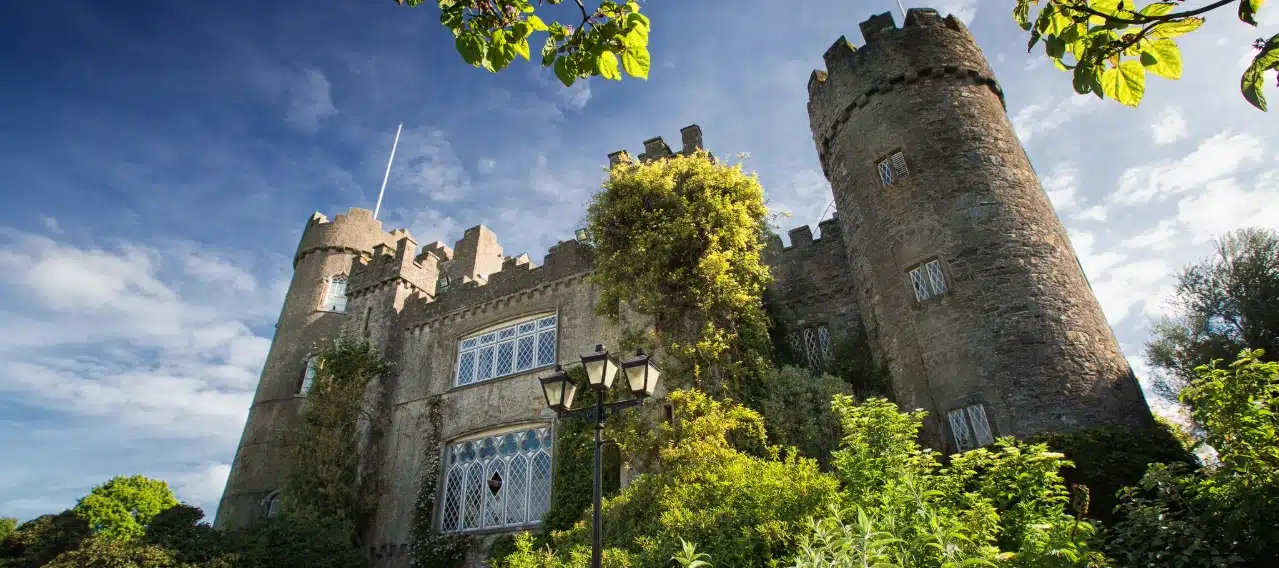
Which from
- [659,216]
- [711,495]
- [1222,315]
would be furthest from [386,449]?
[1222,315]

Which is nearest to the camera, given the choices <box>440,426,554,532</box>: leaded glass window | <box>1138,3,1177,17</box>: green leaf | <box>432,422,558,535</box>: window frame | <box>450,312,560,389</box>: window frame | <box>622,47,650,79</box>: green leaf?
<box>1138,3,1177,17</box>: green leaf

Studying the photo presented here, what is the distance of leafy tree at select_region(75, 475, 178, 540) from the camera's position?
786 inches

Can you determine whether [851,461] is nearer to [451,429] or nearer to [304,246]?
[451,429]

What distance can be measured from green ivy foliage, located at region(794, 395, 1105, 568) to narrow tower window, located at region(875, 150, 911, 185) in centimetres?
761

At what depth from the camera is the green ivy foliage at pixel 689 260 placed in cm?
1417

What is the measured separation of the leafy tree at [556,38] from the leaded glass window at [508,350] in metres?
13.5

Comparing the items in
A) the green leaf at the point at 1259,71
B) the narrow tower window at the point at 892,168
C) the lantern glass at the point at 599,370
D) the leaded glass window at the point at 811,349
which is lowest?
the green leaf at the point at 1259,71

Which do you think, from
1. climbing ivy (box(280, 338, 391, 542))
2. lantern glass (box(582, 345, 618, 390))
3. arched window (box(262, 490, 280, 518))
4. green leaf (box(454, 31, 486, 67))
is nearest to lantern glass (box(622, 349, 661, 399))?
lantern glass (box(582, 345, 618, 390))

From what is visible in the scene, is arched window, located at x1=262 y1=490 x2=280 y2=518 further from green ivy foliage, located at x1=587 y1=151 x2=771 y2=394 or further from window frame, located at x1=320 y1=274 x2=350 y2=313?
green ivy foliage, located at x1=587 y1=151 x2=771 y2=394

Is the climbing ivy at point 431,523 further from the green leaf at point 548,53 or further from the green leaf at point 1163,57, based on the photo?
the green leaf at point 1163,57

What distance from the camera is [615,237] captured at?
15.9m

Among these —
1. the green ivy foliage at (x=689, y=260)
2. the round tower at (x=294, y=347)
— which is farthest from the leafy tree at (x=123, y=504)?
the green ivy foliage at (x=689, y=260)

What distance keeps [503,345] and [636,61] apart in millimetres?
15192

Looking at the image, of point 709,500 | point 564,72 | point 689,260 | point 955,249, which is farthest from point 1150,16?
point 689,260
